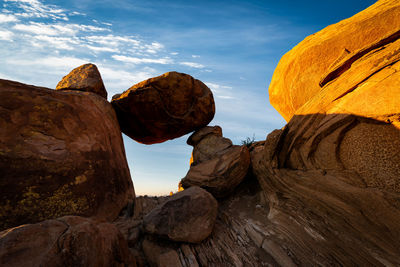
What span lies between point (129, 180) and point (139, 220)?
159 centimetres

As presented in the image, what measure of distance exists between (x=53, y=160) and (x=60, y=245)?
2.73 metres

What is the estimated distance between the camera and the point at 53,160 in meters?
4.34

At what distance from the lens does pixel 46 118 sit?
4.68 m

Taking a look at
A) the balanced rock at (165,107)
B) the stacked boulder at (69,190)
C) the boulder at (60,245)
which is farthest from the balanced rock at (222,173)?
the boulder at (60,245)

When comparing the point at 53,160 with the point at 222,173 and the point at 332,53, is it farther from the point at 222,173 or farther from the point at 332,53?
the point at 332,53

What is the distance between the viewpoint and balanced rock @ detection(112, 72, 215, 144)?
7102 mm

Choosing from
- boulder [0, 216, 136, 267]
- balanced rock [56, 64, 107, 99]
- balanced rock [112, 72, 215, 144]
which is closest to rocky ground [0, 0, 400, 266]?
boulder [0, 216, 136, 267]

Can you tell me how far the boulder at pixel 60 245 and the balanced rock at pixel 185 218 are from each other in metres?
1.21

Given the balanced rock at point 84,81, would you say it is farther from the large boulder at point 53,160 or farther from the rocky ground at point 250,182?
the large boulder at point 53,160

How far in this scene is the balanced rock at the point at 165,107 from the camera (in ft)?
23.3

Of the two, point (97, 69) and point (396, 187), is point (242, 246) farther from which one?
point (97, 69)

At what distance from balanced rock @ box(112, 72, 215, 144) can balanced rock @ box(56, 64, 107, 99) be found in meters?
0.74

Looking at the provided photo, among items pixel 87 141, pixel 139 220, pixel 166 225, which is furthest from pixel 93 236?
pixel 87 141

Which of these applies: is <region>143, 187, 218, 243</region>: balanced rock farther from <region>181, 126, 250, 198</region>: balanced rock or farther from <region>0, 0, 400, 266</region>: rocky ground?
<region>181, 126, 250, 198</region>: balanced rock
